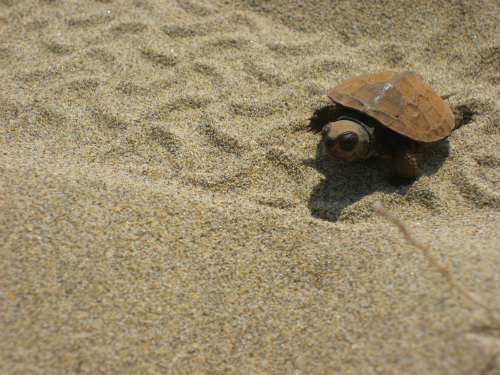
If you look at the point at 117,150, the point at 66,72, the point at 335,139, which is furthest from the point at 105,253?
the point at 66,72

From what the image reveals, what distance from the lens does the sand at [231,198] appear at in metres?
1.46

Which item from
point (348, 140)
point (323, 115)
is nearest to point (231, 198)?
point (348, 140)

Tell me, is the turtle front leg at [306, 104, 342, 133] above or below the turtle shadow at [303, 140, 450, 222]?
above

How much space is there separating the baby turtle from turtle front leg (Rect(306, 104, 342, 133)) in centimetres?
3

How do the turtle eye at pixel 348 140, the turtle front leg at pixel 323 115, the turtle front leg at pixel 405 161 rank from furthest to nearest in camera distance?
the turtle front leg at pixel 323 115 → the turtle front leg at pixel 405 161 → the turtle eye at pixel 348 140

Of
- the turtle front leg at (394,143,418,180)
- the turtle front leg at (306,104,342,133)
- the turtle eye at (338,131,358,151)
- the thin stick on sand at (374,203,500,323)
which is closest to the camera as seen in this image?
the thin stick on sand at (374,203,500,323)

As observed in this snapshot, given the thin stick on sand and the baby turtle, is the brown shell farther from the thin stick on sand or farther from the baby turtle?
the thin stick on sand

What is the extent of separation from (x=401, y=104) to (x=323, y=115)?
1.58 ft

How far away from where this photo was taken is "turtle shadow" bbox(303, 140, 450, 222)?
7.10ft

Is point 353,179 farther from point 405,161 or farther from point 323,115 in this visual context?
point 323,115

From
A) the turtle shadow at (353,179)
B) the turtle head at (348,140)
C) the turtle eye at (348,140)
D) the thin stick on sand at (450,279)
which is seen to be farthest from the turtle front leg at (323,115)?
the thin stick on sand at (450,279)

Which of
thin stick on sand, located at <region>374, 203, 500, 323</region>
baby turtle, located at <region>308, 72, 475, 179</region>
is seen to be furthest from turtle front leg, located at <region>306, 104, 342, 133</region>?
thin stick on sand, located at <region>374, 203, 500, 323</region>

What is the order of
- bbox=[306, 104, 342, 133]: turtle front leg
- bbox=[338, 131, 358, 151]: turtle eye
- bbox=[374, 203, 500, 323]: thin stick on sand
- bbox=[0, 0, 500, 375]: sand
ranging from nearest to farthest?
bbox=[374, 203, 500, 323]: thin stick on sand → bbox=[0, 0, 500, 375]: sand → bbox=[338, 131, 358, 151]: turtle eye → bbox=[306, 104, 342, 133]: turtle front leg

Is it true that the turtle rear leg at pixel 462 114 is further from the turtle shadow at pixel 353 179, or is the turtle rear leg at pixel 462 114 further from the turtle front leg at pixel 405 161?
the turtle front leg at pixel 405 161
